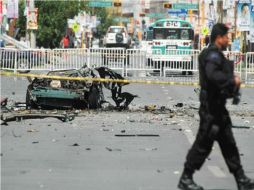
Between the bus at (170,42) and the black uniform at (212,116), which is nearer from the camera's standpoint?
the black uniform at (212,116)

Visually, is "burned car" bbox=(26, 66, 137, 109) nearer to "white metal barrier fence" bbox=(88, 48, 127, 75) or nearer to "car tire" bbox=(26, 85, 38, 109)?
"car tire" bbox=(26, 85, 38, 109)

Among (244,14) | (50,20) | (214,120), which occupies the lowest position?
(214,120)

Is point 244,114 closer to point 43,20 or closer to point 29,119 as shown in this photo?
point 29,119

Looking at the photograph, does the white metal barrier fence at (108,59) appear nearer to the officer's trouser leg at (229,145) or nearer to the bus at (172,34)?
the bus at (172,34)

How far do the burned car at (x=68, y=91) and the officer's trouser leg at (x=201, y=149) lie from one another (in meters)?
9.05

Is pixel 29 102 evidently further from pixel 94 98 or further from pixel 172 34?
pixel 172 34

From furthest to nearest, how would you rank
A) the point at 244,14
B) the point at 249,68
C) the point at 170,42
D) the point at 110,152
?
the point at 170,42
the point at 249,68
the point at 244,14
the point at 110,152

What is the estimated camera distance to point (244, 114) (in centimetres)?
1786

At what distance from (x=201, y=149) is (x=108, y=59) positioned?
26.6m

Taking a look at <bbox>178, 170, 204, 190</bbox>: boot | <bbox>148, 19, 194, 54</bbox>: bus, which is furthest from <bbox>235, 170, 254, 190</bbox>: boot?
<bbox>148, 19, 194, 54</bbox>: bus

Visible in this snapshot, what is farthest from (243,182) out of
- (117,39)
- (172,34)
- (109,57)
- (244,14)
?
(117,39)

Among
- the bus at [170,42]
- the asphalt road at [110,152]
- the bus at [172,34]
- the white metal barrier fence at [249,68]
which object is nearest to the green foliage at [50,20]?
the bus at [170,42]

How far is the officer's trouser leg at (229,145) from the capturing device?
8.25 m

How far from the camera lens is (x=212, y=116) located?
818 cm
